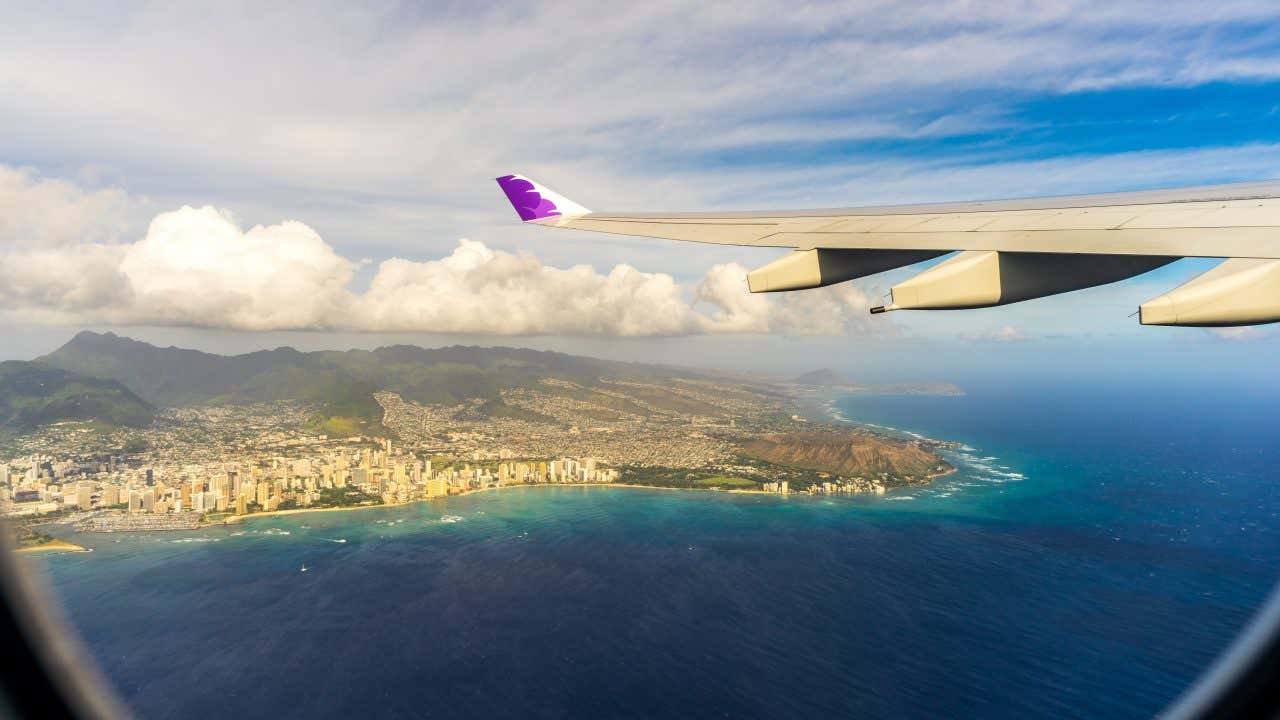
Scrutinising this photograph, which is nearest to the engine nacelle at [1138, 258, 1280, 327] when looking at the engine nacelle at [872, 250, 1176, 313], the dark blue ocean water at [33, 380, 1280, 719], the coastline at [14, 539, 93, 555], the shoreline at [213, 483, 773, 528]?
the engine nacelle at [872, 250, 1176, 313]

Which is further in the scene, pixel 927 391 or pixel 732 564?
pixel 927 391

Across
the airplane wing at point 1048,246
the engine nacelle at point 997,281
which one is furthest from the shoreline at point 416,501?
the engine nacelle at point 997,281

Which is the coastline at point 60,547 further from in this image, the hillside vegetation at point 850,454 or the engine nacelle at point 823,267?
the hillside vegetation at point 850,454

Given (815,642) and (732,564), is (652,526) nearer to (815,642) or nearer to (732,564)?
(732,564)

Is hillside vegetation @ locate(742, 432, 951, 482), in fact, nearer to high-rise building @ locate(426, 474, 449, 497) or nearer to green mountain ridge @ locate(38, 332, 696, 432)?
high-rise building @ locate(426, 474, 449, 497)

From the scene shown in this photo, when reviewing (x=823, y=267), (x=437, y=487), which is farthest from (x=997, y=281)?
(x=437, y=487)

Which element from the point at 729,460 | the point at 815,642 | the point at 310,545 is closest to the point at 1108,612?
the point at 815,642

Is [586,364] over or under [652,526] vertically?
over
